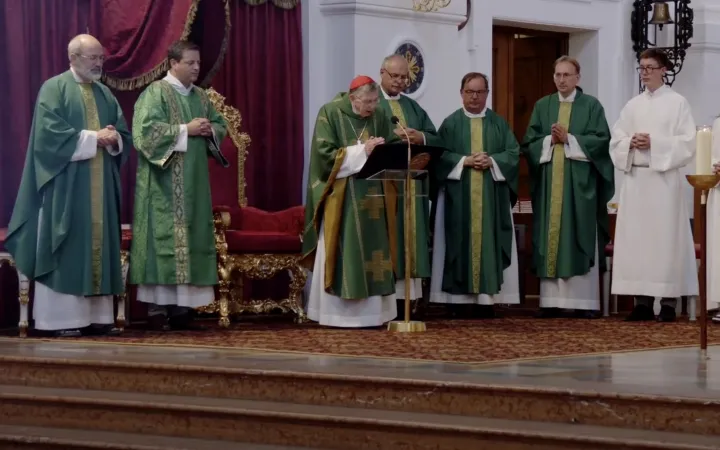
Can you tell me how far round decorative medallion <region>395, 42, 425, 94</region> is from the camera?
10.4m

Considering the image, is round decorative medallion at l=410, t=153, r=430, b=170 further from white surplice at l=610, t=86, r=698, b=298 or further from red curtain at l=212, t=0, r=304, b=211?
red curtain at l=212, t=0, r=304, b=211

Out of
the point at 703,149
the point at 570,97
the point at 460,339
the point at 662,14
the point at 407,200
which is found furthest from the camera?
the point at 662,14

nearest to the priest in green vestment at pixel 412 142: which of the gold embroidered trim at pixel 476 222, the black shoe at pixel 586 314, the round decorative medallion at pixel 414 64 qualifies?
the gold embroidered trim at pixel 476 222

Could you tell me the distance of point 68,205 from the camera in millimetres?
7707

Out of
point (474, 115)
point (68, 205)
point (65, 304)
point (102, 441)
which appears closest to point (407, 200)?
Result: point (474, 115)

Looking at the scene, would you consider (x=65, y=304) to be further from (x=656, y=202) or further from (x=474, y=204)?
(x=656, y=202)

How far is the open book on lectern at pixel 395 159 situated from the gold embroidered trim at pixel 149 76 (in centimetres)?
169

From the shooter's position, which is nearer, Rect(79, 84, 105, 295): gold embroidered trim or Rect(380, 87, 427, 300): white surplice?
Rect(79, 84, 105, 295): gold embroidered trim

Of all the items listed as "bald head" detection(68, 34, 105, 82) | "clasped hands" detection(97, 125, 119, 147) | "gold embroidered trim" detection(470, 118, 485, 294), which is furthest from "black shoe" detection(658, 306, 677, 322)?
"bald head" detection(68, 34, 105, 82)

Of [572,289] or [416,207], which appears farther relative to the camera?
[572,289]

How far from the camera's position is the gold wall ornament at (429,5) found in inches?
410

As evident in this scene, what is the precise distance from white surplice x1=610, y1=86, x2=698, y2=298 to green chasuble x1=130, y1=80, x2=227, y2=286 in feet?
9.15

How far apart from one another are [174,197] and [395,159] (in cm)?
131

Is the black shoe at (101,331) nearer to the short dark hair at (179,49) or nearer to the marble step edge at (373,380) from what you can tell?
the marble step edge at (373,380)
